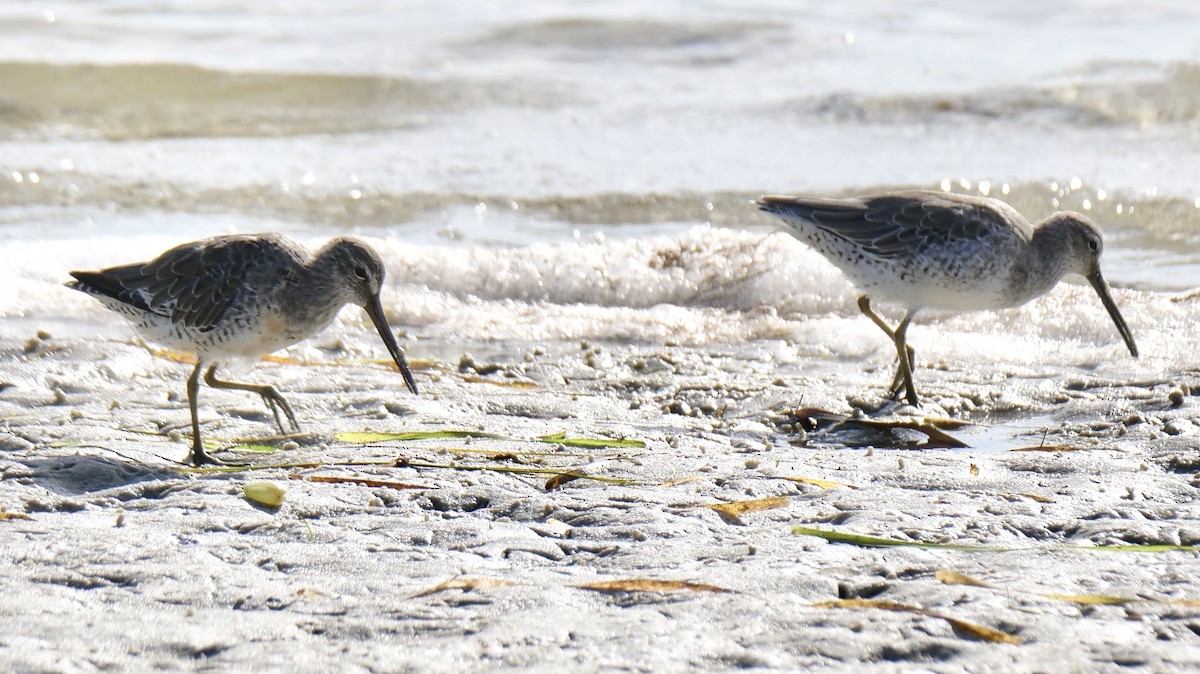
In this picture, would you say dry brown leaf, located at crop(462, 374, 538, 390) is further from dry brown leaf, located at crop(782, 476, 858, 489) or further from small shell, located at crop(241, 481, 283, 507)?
small shell, located at crop(241, 481, 283, 507)

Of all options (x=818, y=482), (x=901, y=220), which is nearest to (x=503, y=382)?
(x=901, y=220)

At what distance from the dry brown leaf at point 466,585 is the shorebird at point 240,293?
1.97 meters

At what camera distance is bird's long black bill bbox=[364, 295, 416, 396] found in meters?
5.43

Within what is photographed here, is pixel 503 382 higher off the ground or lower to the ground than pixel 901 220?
lower

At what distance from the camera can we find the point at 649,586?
3332mm

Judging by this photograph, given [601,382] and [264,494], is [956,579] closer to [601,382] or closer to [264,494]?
[264,494]

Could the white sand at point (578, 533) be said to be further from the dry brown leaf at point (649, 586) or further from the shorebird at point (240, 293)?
the shorebird at point (240, 293)

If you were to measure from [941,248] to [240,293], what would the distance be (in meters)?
3.07

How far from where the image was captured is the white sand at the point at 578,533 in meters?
2.97

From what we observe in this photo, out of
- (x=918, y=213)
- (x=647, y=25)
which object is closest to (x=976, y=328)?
(x=918, y=213)

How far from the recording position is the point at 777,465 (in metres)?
4.59

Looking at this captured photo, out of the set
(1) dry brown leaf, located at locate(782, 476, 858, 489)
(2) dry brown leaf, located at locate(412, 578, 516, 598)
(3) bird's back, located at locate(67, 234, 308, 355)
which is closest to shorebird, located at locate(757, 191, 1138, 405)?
(1) dry brown leaf, located at locate(782, 476, 858, 489)

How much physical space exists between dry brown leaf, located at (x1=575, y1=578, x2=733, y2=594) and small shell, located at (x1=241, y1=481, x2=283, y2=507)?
1.11 meters

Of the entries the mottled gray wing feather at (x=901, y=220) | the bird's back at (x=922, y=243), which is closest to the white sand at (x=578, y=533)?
the bird's back at (x=922, y=243)
